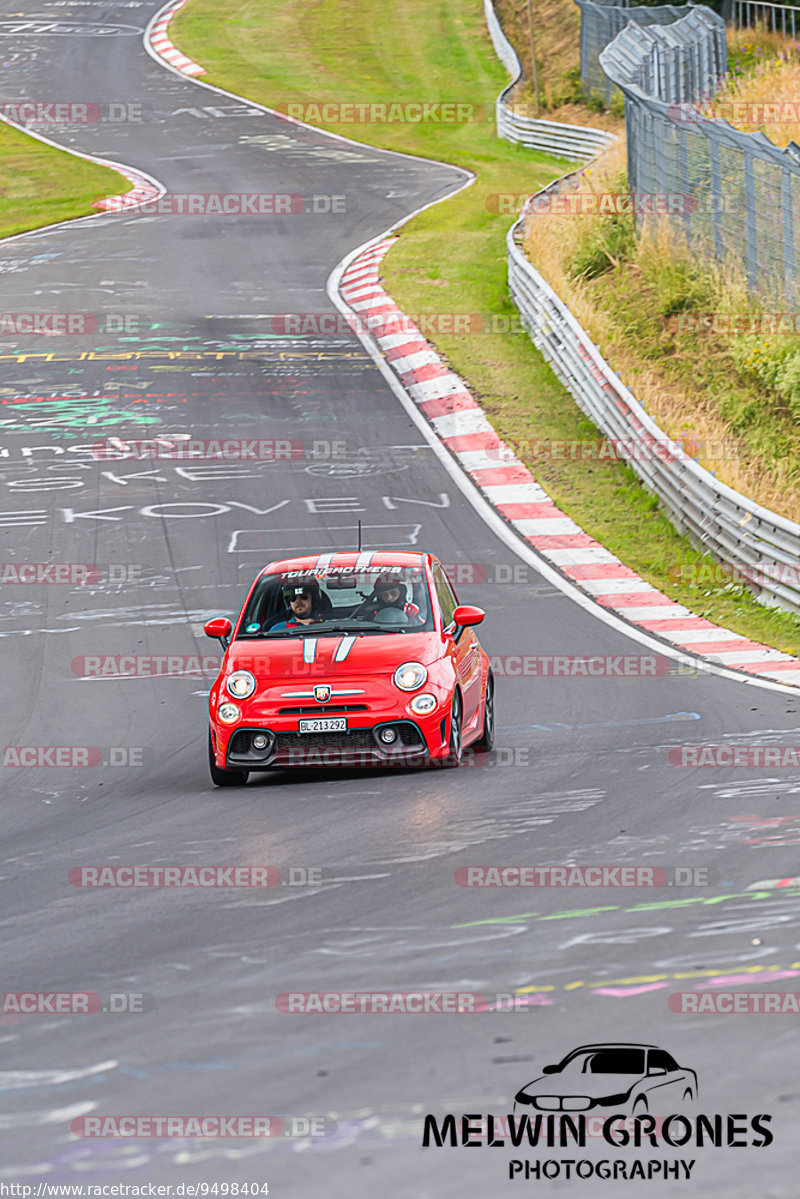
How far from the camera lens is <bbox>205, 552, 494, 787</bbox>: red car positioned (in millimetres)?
10000

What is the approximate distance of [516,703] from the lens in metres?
12.3

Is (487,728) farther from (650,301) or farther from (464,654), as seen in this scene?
(650,301)

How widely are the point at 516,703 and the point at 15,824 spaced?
14.5 ft

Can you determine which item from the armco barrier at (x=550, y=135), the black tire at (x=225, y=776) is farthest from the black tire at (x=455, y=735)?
the armco barrier at (x=550, y=135)

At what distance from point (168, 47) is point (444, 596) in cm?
5330

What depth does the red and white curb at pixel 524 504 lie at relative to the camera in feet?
47.0

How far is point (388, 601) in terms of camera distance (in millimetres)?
10938

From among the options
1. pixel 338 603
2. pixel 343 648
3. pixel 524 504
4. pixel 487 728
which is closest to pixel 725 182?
pixel 524 504

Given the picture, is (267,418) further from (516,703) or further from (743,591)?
(516,703)

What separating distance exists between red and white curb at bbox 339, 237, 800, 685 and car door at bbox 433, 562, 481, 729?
10.1 feet

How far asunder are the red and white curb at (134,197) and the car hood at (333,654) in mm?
29643

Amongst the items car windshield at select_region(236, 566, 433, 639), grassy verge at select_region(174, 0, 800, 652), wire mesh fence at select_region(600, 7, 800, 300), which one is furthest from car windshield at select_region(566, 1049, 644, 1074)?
wire mesh fence at select_region(600, 7, 800, 300)

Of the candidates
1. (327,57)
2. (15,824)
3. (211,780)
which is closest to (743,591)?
(211,780)

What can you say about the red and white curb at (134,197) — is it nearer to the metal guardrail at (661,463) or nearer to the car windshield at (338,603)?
the metal guardrail at (661,463)
